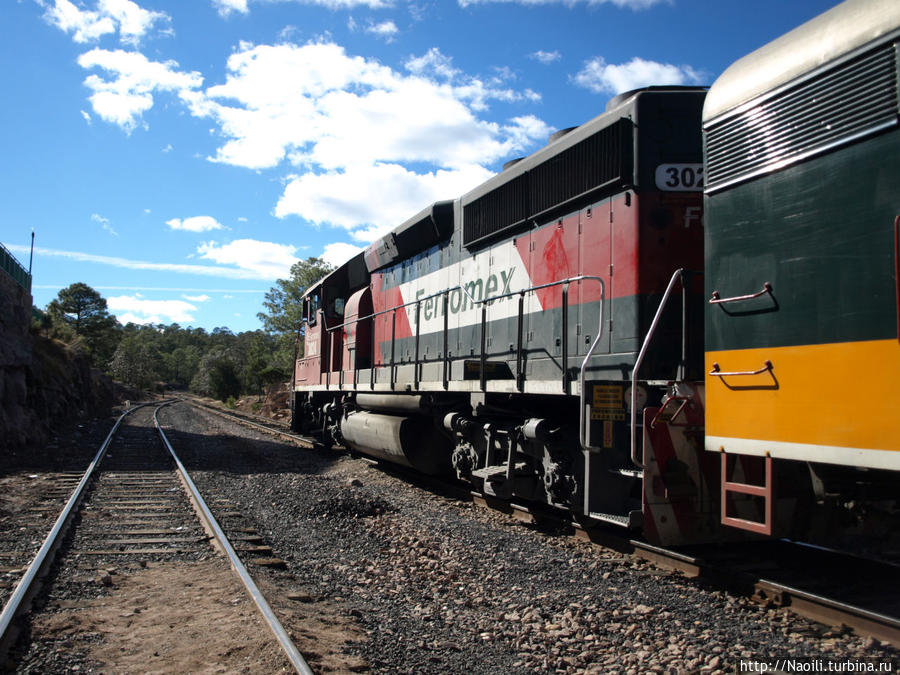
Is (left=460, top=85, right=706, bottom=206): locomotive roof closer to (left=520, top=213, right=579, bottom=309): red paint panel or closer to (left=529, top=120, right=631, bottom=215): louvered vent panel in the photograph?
(left=529, top=120, right=631, bottom=215): louvered vent panel

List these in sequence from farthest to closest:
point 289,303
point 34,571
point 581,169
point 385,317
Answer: point 289,303
point 385,317
point 581,169
point 34,571

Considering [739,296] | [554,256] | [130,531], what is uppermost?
[554,256]

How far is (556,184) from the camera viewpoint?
23.2 feet

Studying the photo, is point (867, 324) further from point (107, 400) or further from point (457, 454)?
point (107, 400)

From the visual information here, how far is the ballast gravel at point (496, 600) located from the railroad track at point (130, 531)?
1.48 ft

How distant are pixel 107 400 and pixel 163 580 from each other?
34.7 metres

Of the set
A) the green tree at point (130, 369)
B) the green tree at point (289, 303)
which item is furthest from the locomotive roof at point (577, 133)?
the green tree at point (130, 369)

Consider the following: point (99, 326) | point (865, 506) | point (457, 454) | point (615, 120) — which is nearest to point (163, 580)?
point (457, 454)

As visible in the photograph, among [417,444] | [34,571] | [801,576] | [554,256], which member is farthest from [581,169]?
[34,571]

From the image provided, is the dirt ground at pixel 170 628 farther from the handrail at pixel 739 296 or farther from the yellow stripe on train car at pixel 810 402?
the handrail at pixel 739 296

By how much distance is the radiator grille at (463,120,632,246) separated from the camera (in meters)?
6.10

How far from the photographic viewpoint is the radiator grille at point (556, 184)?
Result: 610 centimetres

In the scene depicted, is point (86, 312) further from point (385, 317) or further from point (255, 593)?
point (255, 593)

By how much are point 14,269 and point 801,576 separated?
25.6m
